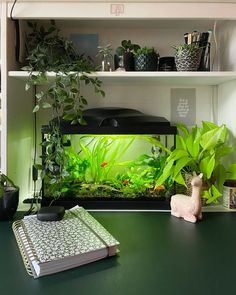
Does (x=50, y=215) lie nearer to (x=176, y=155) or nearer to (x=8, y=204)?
(x=8, y=204)

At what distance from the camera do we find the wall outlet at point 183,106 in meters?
1.45

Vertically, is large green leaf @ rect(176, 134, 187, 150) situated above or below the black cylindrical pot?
below

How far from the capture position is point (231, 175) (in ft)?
4.07

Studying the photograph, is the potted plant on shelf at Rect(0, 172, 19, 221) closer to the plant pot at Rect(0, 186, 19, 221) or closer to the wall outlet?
the plant pot at Rect(0, 186, 19, 221)

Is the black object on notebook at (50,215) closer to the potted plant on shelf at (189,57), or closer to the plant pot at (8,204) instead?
the plant pot at (8,204)

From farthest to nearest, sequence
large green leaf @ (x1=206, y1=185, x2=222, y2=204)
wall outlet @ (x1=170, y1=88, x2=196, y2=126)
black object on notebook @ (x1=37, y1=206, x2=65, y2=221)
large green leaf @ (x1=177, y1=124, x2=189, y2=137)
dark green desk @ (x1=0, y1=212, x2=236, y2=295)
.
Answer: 1. wall outlet @ (x1=170, y1=88, x2=196, y2=126)
2. large green leaf @ (x1=177, y1=124, x2=189, y2=137)
3. large green leaf @ (x1=206, y1=185, x2=222, y2=204)
4. black object on notebook @ (x1=37, y1=206, x2=65, y2=221)
5. dark green desk @ (x1=0, y1=212, x2=236, y2=295)

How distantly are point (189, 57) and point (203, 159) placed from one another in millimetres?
402

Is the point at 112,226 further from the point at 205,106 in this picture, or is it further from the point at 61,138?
the point at 205,106

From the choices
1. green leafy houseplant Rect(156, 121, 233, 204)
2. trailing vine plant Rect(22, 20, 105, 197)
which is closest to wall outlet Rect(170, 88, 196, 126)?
green leafy houseplant Rect(156, 121, 233, 204)

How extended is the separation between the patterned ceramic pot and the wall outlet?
31 centimetres

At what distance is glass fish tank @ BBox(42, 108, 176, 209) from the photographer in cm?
115

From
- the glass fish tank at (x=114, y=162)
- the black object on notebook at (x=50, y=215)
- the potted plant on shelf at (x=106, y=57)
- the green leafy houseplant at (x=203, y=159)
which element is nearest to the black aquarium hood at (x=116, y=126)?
the glass fish tank at (x=114, y=162)

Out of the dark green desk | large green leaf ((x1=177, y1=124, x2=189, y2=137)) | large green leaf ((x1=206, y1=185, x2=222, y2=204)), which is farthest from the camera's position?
large green leaf ((x1=177, y1=124, x2=189, y2=137))

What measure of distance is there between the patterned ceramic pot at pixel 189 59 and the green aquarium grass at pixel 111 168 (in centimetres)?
28
